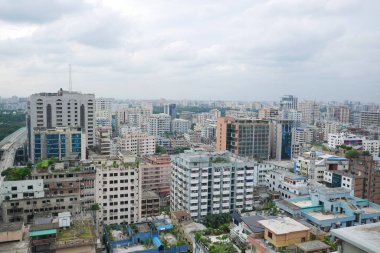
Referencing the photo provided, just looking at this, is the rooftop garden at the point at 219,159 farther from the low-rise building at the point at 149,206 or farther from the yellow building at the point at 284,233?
the yellow building at the point at 284,233

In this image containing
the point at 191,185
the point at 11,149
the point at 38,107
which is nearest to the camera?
the point at 191,185

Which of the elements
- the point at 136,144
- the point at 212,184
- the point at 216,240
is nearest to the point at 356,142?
the point at 136,144

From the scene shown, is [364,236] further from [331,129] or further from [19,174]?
[331,129]

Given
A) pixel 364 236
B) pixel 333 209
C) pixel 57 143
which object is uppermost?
pixel 364 236

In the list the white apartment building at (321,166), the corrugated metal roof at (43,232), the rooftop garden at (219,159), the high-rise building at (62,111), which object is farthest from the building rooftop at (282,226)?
the high-rise building at (62,111)

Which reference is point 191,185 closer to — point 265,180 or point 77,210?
point 77,210

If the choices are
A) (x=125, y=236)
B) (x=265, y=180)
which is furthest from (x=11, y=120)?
(x=125, y=236)
